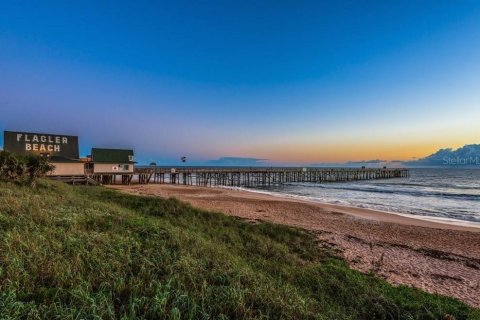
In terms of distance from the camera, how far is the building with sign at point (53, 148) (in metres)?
33.0

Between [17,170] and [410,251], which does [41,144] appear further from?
[410,251]

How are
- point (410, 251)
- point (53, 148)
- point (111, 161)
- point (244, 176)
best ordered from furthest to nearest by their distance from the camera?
1. point (244, 176)
2. point (111, 161)
3. point (53, 148)
4. point (410, 251)

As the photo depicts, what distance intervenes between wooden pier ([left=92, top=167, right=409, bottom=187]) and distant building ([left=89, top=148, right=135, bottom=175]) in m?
1.02

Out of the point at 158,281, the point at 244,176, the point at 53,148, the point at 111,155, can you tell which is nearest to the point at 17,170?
the point at 158,281

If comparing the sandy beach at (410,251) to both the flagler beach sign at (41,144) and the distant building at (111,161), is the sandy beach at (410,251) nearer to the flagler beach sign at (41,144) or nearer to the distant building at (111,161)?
the distant building at (111,161)

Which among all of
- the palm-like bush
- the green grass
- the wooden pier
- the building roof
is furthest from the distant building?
the green grass

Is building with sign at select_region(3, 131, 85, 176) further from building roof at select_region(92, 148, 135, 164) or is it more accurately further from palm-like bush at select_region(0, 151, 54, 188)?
palm-like bush at select_region(0, 151, 54, 188)

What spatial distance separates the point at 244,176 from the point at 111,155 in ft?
102

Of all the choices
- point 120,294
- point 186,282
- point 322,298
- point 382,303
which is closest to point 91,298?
point 120,294

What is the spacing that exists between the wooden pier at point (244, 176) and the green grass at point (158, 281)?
36672 millimetres

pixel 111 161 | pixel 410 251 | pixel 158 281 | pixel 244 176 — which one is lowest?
pixel 410 251

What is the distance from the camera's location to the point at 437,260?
10.4m

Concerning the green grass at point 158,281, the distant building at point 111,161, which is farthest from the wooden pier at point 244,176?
the green grass at point 158,281

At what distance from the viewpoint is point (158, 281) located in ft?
15.3
